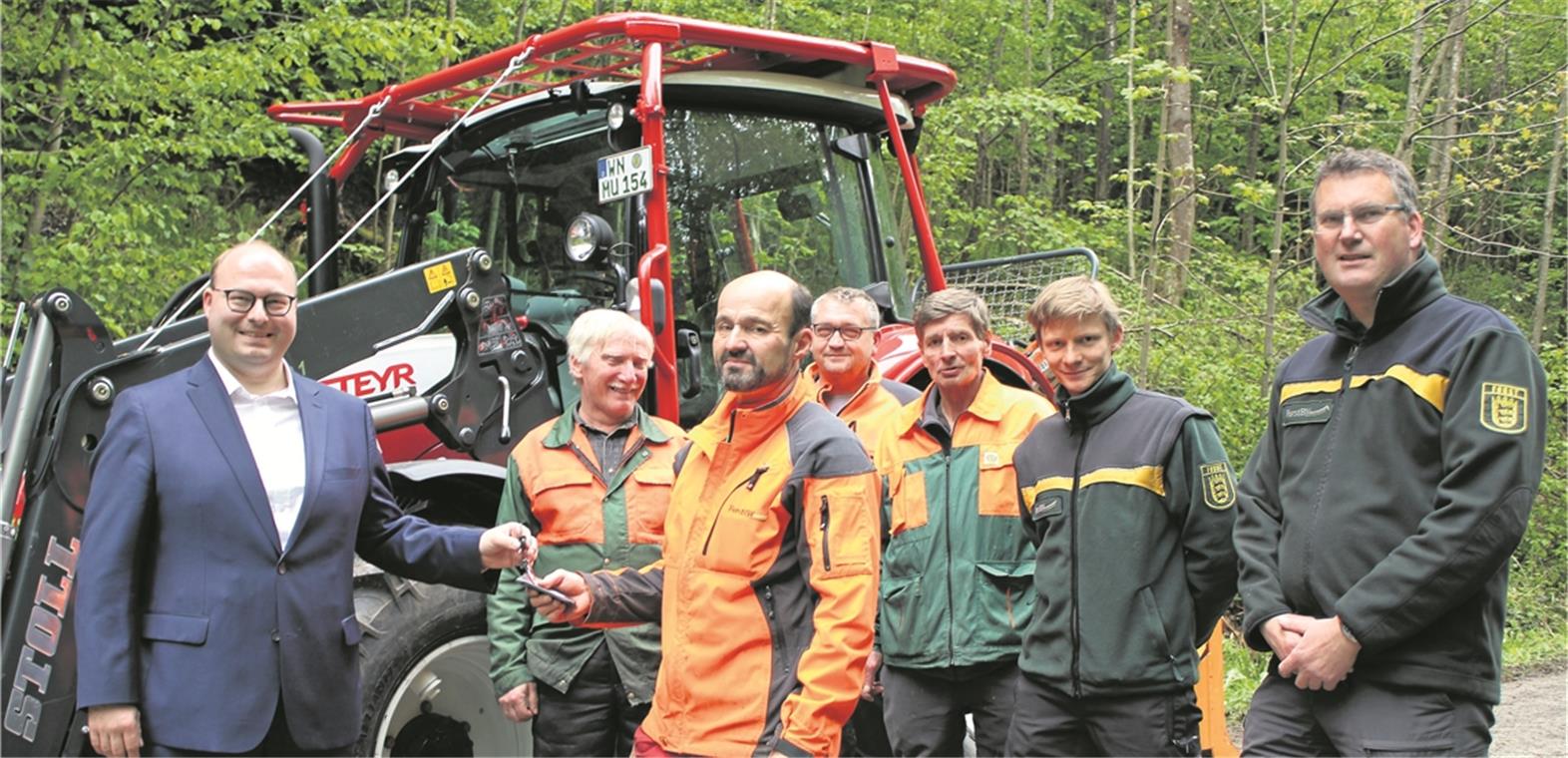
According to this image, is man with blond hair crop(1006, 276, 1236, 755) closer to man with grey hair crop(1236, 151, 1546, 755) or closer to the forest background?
man with grey hair crop(1236, 151, 1546, 755)

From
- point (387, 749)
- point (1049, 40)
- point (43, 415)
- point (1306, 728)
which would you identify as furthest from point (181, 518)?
point (1049, 40)

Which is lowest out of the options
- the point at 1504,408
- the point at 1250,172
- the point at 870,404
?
the point at 1504,408

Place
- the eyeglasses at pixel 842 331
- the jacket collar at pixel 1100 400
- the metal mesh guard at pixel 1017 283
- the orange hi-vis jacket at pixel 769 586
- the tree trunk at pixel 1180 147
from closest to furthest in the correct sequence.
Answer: the orange hi-vis jacket at pixel 769 586
the jacket collar at pixel 1100 400
the eyeglasses at pixel 842 331
the metal mesh guard at pixel 1017 283
the tree trunk at pixel 1180 147

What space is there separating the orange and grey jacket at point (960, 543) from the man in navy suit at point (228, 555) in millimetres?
1481

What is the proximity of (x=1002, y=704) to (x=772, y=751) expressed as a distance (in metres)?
1.07

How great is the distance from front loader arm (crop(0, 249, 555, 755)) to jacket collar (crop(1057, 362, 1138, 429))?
2237 millimetres

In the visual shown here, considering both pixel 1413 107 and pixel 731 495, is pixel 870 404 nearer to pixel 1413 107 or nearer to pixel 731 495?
pixel 731 495

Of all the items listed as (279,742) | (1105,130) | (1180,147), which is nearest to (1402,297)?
(279,742)

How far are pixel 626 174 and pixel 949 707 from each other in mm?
2409

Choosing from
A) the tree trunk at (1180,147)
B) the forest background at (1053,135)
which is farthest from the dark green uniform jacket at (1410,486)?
the tree trunk at (1180,147)

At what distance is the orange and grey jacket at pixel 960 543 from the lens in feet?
12.1

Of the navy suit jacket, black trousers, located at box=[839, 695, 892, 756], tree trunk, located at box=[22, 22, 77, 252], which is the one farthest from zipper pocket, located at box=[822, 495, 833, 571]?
tree trunk, located at box=[22, 22, 77, 252]

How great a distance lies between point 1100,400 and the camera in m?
3.51

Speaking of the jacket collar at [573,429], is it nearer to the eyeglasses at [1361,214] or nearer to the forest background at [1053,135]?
the eyeglasses at [1361,214]
